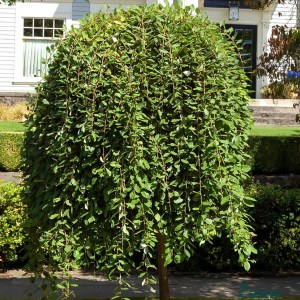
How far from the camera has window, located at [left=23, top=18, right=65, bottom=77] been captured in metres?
20.6

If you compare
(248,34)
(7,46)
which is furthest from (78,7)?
(248,34)

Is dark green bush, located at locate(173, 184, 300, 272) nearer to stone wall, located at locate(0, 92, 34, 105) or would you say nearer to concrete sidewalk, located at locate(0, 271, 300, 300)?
concrete sidewalk, located at locate(0, 271, 300, 300)

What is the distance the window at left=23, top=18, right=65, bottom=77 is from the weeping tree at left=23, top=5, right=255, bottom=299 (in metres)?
15.9

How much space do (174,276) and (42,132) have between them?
Answer: 13.5ft

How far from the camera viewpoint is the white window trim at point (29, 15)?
2036cm

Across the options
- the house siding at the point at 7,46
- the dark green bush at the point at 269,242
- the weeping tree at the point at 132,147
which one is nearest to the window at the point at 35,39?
the house siding at the point at 7,46

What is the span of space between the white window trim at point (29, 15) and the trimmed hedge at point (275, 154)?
32.1 feet

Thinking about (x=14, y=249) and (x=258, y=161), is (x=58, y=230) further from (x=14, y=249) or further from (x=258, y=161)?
(x=258, y=161)

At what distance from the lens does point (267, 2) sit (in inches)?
355

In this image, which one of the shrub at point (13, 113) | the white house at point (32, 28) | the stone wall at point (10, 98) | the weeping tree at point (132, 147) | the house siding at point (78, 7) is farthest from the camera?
the house siding at point (78, 7)

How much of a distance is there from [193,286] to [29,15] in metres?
14.2

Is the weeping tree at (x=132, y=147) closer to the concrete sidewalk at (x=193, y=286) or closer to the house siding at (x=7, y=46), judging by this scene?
the concrete sidewalk at (x=193, y=286)

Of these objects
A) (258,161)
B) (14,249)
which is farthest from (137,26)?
(258,161)

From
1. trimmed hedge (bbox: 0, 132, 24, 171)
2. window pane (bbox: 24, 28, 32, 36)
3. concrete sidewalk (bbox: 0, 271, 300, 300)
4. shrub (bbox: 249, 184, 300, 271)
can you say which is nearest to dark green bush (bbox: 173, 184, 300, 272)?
shrub (bbox: 249, 184, 300, 271)
